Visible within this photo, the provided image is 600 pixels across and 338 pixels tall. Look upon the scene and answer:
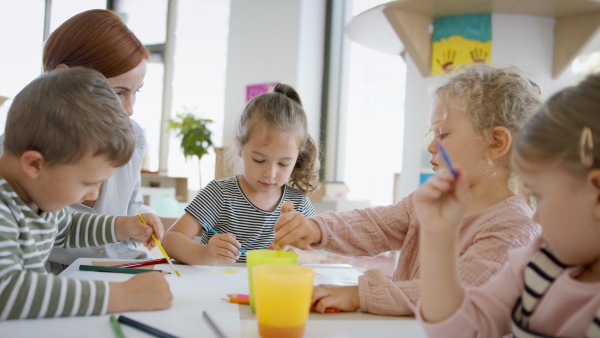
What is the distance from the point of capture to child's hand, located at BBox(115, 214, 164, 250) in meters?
1.11

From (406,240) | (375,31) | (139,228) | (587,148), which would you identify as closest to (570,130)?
(587,148)

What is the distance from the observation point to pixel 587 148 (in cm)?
53

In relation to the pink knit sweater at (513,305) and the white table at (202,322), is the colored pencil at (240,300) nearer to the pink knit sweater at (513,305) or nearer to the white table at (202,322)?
the white table at (202,322)

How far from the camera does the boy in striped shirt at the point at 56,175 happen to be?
27.2 inches

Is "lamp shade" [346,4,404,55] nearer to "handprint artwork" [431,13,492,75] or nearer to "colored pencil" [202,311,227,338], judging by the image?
"handprint artwork" [431,13,492,75]

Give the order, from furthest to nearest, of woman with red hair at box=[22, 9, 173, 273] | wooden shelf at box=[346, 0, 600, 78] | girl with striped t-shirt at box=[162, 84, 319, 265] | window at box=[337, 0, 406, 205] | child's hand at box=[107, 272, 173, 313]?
window at box=[337, 0, 406, 205] → wooden shelf at box=[346, 0, 600, 78] → girl with striped t-shirt at box=[162, 84, 319, 265] → woman with red hair at box=[22, 9, 173, 273] → child's hand at box=[107, 272, 173, 313]

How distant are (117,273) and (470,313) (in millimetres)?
670

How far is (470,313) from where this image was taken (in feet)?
2.12

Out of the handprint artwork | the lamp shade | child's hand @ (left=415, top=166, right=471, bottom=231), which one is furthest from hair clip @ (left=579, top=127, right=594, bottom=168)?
the lamp shade

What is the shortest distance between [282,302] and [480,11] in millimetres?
1762

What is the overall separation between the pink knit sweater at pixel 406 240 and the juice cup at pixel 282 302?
7.3 inches

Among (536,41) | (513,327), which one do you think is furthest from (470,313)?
(536,41)

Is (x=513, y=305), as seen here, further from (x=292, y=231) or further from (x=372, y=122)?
(x=372, y=122)

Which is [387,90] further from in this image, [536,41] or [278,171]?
[278,171]
